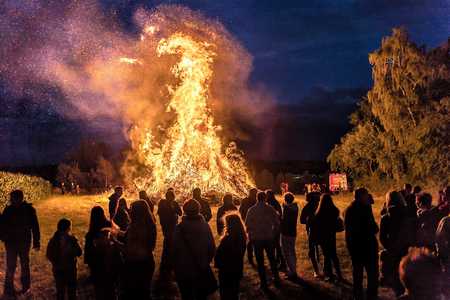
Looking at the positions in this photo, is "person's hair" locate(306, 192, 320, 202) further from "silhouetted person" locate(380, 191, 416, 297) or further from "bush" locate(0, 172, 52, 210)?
"bush" locate(0, 172, 52, 210)

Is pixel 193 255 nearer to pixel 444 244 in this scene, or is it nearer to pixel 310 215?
pixel 444 244

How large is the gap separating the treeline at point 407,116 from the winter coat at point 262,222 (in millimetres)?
22170

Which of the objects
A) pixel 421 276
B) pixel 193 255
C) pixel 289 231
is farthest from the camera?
pixel 289 231

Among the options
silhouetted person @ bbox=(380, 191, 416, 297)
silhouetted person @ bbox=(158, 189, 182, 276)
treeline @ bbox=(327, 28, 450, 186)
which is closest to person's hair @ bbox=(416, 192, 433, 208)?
silhouetted person @ bbox=(380, 191, 416, 297)

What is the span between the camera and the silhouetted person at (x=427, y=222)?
7.55 meters

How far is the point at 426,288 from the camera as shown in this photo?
4516 millimetres

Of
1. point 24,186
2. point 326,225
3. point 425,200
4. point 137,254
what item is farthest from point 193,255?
point 24,186

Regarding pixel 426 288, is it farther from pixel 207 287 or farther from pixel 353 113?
pixel 353 113

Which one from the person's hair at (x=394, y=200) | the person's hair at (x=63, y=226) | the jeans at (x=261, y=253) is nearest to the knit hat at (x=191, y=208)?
the person's hair at (x=63, y=226)

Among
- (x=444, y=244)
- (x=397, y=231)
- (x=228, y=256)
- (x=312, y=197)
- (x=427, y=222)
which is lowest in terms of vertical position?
(x=228, y=256)

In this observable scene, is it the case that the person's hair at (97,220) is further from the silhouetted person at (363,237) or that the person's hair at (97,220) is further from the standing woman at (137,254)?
the silhouetted person at (363,237)

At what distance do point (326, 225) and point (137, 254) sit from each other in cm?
417

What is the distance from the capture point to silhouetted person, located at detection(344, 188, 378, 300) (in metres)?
7.62

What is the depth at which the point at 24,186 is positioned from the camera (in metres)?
31.6
